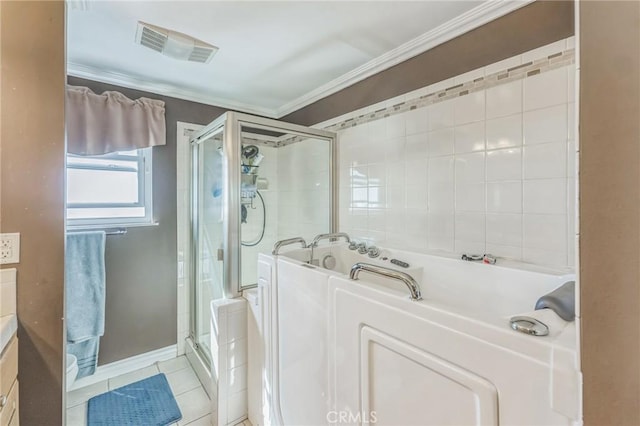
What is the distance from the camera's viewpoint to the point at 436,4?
4.80 feet

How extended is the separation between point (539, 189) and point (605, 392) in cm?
137

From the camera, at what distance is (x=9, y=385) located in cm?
100

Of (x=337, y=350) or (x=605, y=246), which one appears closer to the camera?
(x=605, y=246)

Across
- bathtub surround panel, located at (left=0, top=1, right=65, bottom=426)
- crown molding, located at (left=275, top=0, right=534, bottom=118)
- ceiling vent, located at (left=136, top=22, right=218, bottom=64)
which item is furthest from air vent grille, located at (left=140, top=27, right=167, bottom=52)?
crown molding, located at (left=275, top=0, right=534, bottom=118)

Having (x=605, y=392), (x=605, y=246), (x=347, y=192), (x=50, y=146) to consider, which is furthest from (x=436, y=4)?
(x=50, y=146)

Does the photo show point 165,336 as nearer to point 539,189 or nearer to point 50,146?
point 50,146

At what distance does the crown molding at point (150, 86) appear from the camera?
81.0 inches

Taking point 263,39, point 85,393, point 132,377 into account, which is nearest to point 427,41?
point 263,39

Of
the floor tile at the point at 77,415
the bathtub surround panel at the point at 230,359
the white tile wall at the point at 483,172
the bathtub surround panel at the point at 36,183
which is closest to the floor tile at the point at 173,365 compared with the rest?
the floor tile at the point at 77,415

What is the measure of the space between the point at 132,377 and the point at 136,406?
41cm

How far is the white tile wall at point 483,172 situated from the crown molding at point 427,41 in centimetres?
25

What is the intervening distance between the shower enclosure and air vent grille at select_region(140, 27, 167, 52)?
53 cm

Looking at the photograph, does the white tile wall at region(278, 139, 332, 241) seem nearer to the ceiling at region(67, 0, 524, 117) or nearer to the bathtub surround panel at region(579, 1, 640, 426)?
the ceiling at region(67, 0, 524, 117)

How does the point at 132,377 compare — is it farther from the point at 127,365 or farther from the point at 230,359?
the point at 230,359
